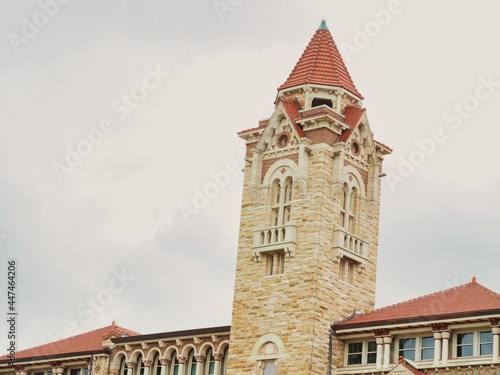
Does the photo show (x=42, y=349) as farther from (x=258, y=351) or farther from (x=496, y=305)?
(x=496, y=305)

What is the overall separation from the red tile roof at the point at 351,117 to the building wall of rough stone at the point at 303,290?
1.50 m

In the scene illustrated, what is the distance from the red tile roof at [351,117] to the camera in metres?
52.0

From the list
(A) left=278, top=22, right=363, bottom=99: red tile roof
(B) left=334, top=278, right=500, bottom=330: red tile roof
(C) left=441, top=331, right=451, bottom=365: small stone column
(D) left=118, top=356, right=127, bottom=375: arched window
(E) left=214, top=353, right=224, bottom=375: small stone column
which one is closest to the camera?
(C) left=441, top=331, right=451, bottom=365: small stone column

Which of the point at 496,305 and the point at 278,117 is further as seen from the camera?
the point at 278,117

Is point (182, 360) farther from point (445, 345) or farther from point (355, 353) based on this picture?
point (445, 345)

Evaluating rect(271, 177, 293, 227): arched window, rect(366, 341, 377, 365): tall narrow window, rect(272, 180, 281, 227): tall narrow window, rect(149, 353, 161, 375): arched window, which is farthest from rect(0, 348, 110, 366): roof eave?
rect(366, 341, 377, 365): tall narrow window

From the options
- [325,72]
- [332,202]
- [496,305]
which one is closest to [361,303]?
[332,202]

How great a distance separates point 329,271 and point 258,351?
17.5ft

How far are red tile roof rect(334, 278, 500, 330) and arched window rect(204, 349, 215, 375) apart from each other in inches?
326

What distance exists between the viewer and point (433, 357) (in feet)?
149

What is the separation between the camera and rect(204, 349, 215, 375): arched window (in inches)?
2089

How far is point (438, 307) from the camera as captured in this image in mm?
46406

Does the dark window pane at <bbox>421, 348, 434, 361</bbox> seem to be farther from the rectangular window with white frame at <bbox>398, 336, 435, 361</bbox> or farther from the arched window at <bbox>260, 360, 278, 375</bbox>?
the arched window at <bbox>260, 360, 278, 375</bbox>

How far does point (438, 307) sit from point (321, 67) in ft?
51.7
